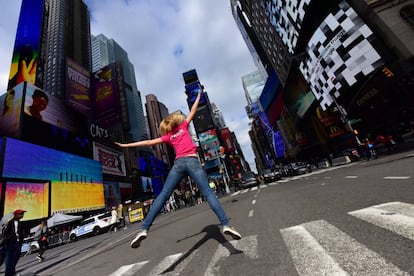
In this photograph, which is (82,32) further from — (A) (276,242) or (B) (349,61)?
(A) (276,242)

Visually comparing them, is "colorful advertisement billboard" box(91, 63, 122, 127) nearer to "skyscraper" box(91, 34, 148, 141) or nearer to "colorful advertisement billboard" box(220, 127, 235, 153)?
"skyscraper" box(91, 34, 148, 141)

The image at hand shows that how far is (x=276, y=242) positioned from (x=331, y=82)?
45498 millimetres

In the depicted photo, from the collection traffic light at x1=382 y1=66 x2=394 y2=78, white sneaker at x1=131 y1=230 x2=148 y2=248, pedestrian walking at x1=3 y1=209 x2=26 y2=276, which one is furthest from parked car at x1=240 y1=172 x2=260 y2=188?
white sneaker at x1=131 y1=230 x2=148 y2=248

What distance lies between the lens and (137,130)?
97.3 metres

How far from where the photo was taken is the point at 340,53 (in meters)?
36.8

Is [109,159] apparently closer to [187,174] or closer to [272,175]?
[272,175]

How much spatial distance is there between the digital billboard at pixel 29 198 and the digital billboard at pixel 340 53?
48885mm

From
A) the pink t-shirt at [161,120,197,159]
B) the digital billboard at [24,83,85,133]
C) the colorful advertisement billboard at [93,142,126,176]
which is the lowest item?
the pink t-shirt at [161,120,197,159]

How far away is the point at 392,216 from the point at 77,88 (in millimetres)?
63729

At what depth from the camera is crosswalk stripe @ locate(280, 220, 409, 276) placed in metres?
1.87

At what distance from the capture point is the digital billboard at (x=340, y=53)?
32.2 metres

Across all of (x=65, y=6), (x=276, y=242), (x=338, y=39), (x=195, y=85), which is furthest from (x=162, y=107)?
(x=276, y=242)

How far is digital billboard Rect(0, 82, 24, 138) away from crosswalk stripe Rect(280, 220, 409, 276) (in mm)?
38203

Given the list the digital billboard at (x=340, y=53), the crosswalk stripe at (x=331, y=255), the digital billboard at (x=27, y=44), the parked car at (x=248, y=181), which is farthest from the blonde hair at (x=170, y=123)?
the digital billboard at (x=27, y=44)
